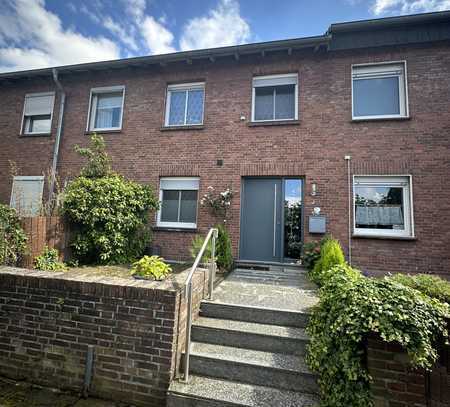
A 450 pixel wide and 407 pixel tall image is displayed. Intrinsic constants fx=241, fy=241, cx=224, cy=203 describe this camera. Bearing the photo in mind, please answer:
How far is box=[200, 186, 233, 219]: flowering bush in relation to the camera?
6.61 m

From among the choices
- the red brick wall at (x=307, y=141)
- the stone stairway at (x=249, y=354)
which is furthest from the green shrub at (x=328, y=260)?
the red brick wall at (x=307, y=141)

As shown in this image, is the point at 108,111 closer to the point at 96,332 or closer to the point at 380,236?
the point at 96,332

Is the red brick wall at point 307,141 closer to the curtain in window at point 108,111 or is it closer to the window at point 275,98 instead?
the window at point 275,98

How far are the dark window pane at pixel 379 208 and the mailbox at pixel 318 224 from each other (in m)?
0.87

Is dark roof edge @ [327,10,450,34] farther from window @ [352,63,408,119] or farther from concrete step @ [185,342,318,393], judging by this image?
concrete step @ [185,342,318,393]

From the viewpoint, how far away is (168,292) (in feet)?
8.54

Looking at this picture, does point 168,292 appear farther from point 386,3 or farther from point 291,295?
point 386,3

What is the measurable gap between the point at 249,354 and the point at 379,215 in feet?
16.8

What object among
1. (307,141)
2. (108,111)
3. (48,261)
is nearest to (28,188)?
(108,111)

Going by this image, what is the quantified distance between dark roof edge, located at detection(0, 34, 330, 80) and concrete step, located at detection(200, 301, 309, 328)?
6.71 metres

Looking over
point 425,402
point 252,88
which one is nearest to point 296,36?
point 252,88

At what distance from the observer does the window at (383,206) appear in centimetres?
598

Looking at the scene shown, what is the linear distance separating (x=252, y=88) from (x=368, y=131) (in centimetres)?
337

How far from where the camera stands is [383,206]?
20.0ft
